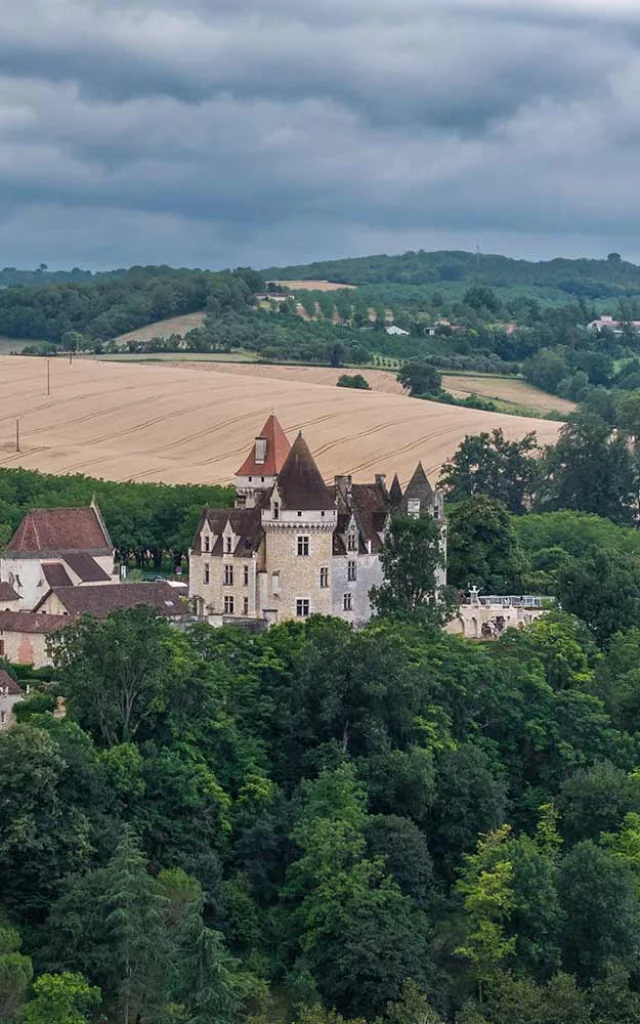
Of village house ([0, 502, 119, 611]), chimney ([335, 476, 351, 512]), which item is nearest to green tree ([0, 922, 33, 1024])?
village house ([0, 502, 119, 611])

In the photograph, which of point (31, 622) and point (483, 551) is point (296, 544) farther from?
point (483, 551)

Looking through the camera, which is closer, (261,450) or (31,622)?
(31,622)

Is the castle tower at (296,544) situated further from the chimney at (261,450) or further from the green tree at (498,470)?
the green tree at (498,470)

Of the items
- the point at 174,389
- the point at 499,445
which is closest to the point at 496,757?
the point at 499,445

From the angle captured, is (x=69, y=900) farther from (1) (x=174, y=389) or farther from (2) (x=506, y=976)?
(1) (x=174, y=389)

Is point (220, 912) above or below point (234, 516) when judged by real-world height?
below

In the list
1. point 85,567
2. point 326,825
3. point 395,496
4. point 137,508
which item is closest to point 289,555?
point 85,567
